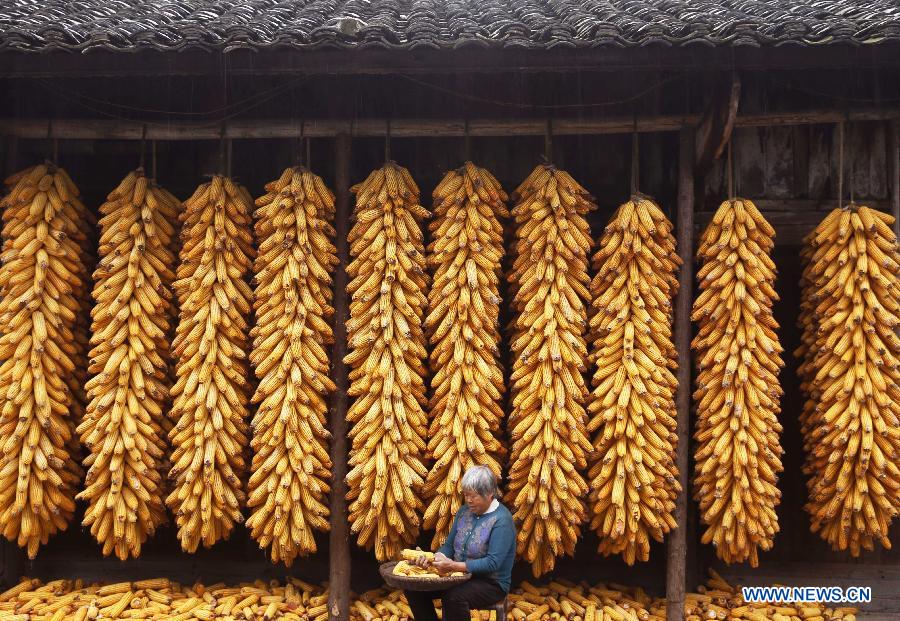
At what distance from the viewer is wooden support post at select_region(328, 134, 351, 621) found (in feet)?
22.1

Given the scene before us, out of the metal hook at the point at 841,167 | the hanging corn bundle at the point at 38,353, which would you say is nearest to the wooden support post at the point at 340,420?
the hanging corn bundle at the point at 38,353

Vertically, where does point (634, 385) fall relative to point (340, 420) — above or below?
above

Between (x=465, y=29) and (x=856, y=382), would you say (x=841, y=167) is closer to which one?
(x=856, y=382)

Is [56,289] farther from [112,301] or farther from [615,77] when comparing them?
[615,77]

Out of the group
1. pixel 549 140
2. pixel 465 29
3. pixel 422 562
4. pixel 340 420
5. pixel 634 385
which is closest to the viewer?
pixel 422 562

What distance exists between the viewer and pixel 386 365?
256 inches

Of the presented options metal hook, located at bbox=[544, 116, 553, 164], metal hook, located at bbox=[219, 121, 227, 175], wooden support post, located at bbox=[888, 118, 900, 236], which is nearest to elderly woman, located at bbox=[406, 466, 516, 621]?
metal hook, located at bbox=[544, 116, 553, 164]

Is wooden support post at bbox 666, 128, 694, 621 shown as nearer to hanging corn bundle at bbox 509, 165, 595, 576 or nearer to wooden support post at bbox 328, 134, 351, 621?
hanging corn bundle at bbox 509, 165, 595, 576

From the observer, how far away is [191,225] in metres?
6.89

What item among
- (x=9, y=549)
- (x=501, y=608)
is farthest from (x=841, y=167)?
(x=9, y=549)

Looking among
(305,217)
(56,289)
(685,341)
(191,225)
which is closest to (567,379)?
(685,341)

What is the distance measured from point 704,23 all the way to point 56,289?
5.18m

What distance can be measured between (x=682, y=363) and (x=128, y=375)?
4271 mm

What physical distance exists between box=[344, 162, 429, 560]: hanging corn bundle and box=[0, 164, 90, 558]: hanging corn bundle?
223 cm
